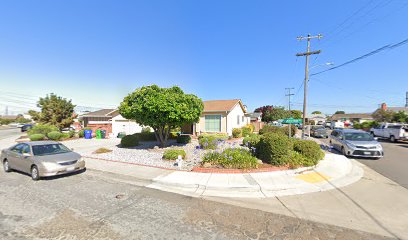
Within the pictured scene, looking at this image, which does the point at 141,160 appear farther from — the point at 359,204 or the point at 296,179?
the point at 359,204

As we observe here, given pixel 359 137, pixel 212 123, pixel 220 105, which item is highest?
pixel 220 105

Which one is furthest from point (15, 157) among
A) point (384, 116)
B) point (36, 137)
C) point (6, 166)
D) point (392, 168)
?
point (384, 116)

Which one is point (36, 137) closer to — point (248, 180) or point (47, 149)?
point (47, 149)

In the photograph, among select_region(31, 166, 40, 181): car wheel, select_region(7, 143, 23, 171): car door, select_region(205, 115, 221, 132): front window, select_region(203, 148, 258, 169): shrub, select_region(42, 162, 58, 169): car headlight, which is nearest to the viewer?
select_region(42, 162, 58, 169): car headlight

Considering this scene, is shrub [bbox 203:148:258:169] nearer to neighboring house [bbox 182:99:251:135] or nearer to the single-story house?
neighboring house [bbox 182:99:251:135]

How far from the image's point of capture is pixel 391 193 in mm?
5867

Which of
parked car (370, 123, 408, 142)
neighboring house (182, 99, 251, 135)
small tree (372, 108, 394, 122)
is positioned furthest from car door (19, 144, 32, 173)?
small tree (372, 108, 394, 122)

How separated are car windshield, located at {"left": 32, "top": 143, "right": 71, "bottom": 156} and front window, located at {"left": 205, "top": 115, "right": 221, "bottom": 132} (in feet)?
47.4

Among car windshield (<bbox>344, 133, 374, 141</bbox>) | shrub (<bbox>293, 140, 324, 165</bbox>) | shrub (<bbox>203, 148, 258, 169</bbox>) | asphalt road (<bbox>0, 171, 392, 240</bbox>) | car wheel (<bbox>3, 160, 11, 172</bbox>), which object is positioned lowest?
asphalt road (<bbox>0, 171, 392, 240</bbox>)

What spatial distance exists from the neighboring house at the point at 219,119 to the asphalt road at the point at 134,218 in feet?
48.8

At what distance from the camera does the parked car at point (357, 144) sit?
35.0ft

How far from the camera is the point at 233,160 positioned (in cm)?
827

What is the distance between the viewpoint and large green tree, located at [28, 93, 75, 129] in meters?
22.8

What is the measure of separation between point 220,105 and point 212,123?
8.31ft
